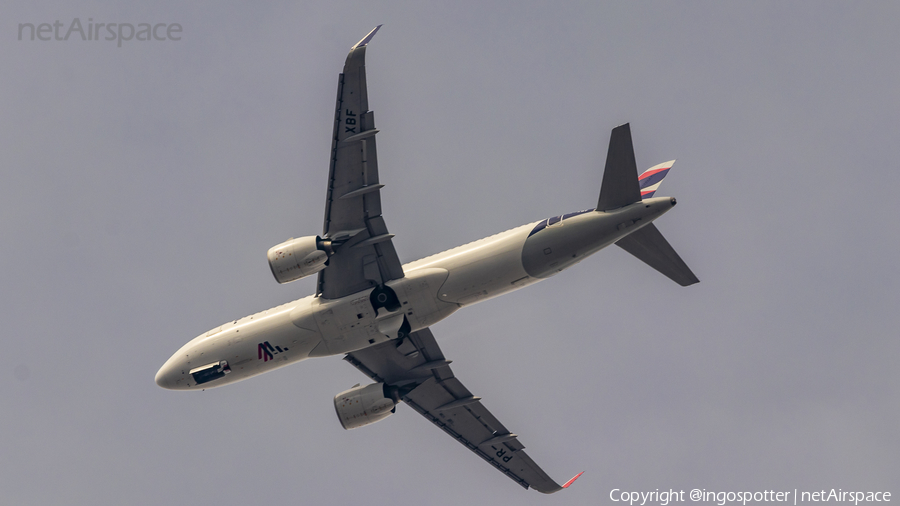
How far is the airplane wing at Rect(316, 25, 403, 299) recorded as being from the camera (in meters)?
37.2

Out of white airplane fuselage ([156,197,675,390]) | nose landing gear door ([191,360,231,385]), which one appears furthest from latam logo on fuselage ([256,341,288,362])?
nose landing gear door ([191,360,231,385])

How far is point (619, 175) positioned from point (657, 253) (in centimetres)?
482

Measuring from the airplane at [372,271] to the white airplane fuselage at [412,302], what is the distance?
0.05 metres

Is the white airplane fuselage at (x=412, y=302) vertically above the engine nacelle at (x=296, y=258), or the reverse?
the engine nacelle at (x=296, y=258)

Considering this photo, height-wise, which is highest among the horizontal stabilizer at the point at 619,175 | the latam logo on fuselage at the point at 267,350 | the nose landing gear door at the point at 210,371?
the horizontal stabilizer at the point at 619,175

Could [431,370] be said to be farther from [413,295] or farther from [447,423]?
[413,295]

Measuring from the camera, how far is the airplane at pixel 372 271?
127 ft

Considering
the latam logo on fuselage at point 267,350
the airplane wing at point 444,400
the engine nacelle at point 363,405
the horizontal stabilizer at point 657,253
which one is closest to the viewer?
the horizontal stabilizer at point 657,253

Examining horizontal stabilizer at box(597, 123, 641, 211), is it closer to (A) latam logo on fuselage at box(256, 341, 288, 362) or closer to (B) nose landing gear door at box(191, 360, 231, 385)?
(A) latam logo on fuselage at box(256, 341, 288, 362)

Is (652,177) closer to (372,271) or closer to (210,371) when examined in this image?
(372,271)

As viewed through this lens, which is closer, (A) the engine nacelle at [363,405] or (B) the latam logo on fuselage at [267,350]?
(B) the latam logo on fuselage at [267,350]

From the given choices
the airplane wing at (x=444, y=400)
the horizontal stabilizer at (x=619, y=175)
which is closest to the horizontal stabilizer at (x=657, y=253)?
the horizontal stabilizer at (x=619, y=175)

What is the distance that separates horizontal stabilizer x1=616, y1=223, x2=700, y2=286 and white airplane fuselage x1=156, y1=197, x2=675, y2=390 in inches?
72.7

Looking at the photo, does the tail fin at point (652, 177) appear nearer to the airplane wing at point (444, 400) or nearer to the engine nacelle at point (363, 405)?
the airplane wing at point (444, 400)
